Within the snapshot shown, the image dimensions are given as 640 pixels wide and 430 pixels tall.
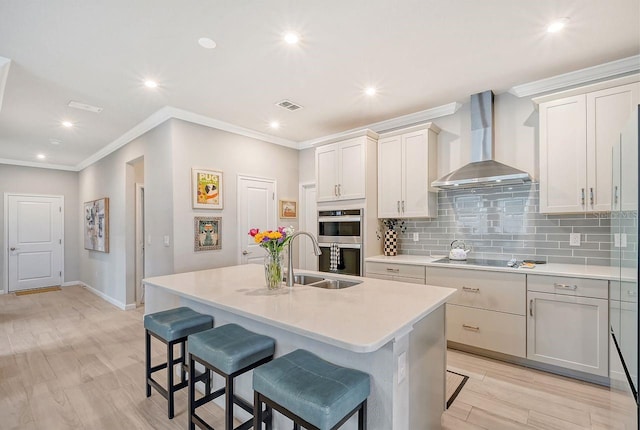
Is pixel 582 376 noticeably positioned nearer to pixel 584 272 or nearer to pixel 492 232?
pixel 584 272

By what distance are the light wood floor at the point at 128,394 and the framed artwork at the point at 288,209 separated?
8.06 ft

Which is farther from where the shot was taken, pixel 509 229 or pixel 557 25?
pixel 509 229

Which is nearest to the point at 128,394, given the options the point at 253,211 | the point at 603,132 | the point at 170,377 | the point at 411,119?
the point at 170,377

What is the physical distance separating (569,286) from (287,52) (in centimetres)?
293

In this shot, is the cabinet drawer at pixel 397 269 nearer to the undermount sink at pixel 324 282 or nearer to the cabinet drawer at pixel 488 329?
the cabinet drawer at pixel 488 329

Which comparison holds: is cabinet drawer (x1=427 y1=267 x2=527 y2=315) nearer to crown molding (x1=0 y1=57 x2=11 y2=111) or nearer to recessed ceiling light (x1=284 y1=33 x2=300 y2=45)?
recessed ceiling light (x1=284 y1=33 x2=300 y2=45)

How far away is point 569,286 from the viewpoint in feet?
8.23

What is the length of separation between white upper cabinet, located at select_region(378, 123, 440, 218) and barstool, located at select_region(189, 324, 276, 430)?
97.3 inches

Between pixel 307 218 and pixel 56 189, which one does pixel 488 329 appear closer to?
pixel 307 218

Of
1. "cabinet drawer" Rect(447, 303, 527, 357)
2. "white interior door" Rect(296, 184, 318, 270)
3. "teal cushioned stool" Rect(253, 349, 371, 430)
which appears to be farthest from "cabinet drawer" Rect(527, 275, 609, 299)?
"white interior door" Rect(296, 184, 318, 270)

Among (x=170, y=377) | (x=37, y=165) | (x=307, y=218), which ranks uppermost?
→ (x=37, y=165)

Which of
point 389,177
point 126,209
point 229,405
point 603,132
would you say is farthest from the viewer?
point 126,209

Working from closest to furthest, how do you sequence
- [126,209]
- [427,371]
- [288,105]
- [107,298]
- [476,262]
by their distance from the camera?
[427,371] < [476,262] < [288,105] < [126,209] < [107,298]

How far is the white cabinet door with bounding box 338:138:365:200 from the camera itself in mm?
3900
